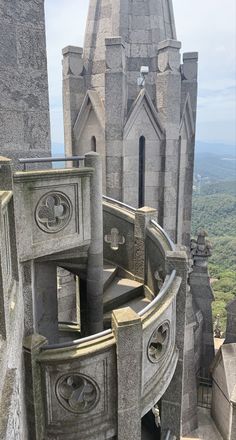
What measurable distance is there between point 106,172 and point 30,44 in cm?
566

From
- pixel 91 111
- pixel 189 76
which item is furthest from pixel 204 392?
pixel 189 76

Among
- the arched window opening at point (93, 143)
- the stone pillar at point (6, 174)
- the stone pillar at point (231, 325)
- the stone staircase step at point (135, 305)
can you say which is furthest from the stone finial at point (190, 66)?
the stone pillar at point (6, 174)

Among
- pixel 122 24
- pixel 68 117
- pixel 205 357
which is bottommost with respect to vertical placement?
pixel 205 357

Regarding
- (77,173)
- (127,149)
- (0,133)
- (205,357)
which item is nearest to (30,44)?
(0,133)

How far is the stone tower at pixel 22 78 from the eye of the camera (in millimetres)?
6633

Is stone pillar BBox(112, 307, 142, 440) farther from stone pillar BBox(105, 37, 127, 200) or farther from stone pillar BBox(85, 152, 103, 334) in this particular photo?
stone pillar BBox(105, 37, 127, 200)

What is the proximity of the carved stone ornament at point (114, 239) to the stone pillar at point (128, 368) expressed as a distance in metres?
4.41

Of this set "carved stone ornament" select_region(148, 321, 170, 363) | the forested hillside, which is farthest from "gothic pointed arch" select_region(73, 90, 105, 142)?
the forested hillside

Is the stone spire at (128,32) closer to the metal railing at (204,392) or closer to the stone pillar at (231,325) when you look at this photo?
the stone pillar at (231,325)

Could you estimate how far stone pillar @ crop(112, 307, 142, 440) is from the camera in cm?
542

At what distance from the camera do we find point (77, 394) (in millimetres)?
5711

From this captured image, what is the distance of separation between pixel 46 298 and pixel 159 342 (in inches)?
118

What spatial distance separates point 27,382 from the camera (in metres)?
5.51

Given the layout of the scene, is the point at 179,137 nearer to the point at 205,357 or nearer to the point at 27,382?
the point at 205,357
